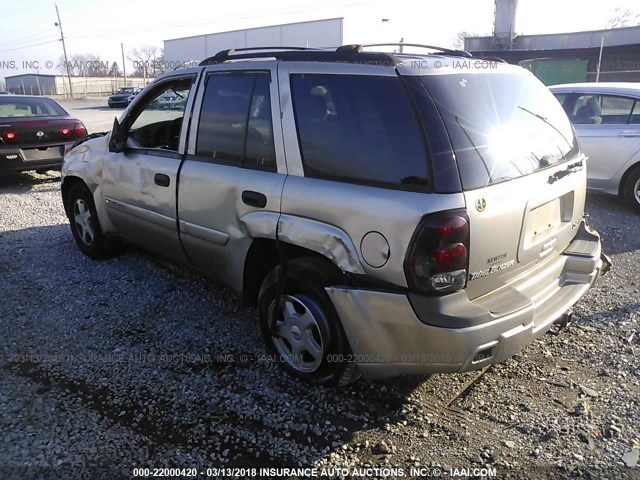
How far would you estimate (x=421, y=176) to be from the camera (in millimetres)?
2469

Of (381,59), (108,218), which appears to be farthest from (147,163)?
(381,59)

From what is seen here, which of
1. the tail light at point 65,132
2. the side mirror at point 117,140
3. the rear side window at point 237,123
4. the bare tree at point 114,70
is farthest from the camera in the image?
the bare tree at point 114,70

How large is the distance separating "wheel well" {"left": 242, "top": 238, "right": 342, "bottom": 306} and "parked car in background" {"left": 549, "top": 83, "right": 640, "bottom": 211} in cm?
539

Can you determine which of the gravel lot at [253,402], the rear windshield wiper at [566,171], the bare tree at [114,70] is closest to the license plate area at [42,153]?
the gravel lot at [253,402]

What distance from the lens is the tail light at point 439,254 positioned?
2393 mm

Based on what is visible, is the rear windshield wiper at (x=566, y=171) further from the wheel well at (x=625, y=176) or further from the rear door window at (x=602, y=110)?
the rear door window at (x=602, y=110)

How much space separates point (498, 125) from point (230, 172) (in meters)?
1.64

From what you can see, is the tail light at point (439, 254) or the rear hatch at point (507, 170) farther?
the rear hatch at point (507, 170)

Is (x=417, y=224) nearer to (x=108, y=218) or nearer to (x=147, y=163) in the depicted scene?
(x=147, y=163)

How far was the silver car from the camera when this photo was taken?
2475 mm

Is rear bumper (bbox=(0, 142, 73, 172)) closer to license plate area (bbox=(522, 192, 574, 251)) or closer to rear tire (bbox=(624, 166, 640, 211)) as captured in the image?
license plate area (bbox=(522, 192, 574, 251))

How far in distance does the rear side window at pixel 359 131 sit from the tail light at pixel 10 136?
7090mm

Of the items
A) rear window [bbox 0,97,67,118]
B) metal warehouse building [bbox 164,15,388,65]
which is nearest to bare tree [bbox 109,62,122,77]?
metal warehouse building [bbox 164,15,388,65]

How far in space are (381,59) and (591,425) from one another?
224cm
